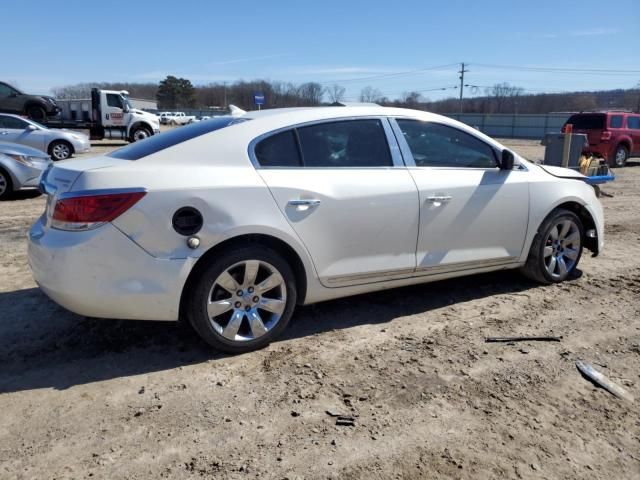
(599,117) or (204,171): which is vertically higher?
(599,117)

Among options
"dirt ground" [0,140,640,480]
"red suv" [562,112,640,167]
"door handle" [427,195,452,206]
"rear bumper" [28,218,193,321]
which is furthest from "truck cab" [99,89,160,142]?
"rear bumper" [28,218,193,321]

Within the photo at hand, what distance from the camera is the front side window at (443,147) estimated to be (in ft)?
13.7

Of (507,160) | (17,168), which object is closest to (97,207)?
(507,160)

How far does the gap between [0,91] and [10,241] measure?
20257 mm

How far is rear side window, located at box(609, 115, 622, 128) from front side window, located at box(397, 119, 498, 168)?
1581 centimetres

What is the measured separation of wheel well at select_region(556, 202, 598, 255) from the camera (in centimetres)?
505

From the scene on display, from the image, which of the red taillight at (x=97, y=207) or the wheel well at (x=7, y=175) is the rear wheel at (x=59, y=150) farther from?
the red taillight at (x=97, y=207)

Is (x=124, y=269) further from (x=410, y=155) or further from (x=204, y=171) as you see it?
(x=410, y=155)

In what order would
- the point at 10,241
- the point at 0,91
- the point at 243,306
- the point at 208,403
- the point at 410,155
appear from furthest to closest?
the point at 0,91 → the point at 10,241 → the point at 410,155 → the point at 243,306 → the point at 208,403

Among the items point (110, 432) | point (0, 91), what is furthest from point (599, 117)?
point (0, 91)

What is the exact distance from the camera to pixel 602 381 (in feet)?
10.9

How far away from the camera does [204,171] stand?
133 inches

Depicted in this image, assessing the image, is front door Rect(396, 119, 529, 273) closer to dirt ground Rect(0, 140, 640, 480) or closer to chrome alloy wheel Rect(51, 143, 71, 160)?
dirt ground Rect(0, 140, 640, 480)

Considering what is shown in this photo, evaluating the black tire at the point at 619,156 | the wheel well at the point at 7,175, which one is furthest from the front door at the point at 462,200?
the black tire at the point at 619,156
